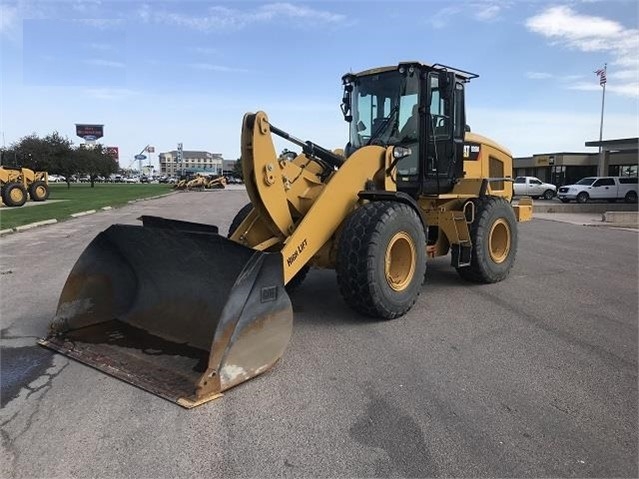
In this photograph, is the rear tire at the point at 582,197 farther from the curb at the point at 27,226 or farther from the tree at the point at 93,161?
the tree at the point at 93,161

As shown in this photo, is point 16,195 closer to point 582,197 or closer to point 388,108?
point 388,108

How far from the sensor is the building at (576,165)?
45.9 metres

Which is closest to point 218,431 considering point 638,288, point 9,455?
point 9,455

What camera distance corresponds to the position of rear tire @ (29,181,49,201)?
95.5ft

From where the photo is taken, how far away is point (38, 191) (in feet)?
96.5

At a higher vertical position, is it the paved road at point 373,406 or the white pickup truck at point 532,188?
the white pickup truck at point 532,188

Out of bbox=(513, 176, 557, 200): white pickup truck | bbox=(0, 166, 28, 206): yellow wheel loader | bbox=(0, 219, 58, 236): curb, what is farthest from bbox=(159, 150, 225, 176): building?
bbox=(0, 219, 58, 236): curb

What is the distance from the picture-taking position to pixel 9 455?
3248mm

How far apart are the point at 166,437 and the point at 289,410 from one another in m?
0.85

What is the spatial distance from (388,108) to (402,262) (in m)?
2.11

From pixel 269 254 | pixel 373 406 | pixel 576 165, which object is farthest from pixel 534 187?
pixel 373 406

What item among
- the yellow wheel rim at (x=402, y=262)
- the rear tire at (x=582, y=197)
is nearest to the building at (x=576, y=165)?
the rear tire at (x=582, y=197)

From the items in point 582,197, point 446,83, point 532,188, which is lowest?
point 582,197

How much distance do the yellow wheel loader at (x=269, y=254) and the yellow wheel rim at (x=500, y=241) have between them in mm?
953
